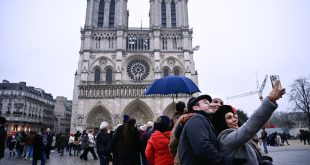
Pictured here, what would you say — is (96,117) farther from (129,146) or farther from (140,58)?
(129,146)

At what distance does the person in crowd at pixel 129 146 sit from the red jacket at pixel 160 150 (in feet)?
2.90

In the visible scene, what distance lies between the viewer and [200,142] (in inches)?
75.8

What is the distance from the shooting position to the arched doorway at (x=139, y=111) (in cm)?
2886

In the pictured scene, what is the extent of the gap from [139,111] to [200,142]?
2831cm

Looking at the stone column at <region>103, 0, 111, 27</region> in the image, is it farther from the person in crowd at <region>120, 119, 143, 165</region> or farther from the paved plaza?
the person in crowd at <region>120, 119, 143, 165</region>

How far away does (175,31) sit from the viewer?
3262cm

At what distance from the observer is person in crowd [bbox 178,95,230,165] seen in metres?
1.90

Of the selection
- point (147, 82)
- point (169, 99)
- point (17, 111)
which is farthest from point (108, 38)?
point (17, 111)

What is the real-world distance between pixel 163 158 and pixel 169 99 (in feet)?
85.7

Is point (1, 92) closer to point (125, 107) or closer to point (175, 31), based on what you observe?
point (125, 107)

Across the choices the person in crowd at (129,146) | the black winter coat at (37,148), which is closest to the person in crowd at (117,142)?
the person in crowd at (129,146)

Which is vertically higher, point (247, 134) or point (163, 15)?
point (163, 15)

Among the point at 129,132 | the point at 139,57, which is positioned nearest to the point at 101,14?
the point at 139,57

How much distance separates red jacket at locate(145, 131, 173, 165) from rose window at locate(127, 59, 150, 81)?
91.0ft
